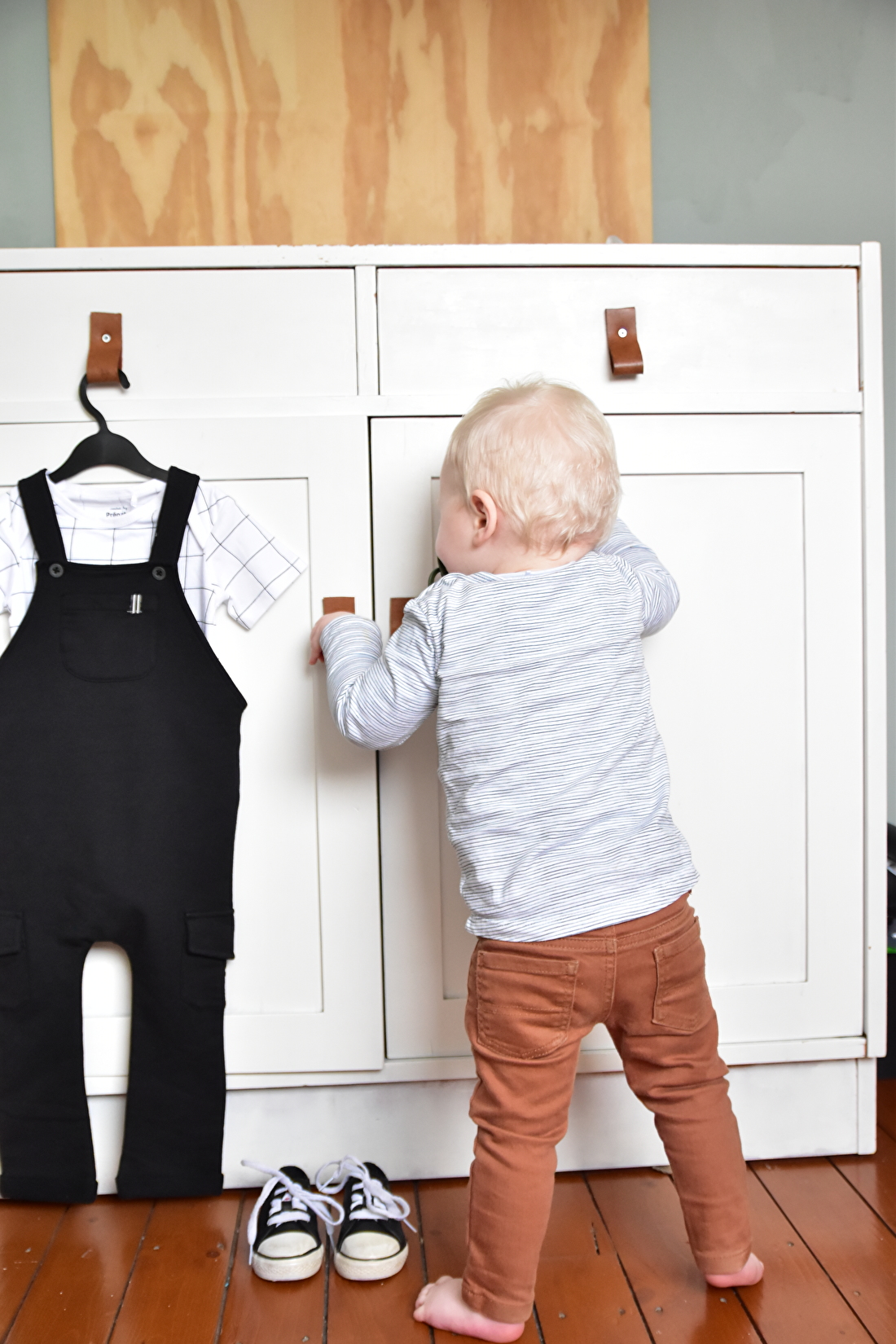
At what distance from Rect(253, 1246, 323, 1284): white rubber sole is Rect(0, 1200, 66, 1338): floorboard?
256mm

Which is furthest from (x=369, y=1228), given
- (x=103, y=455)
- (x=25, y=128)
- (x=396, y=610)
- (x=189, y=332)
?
(x=25, y=128)

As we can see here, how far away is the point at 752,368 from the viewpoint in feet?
4.34

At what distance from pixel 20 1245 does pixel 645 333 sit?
4.49 ft

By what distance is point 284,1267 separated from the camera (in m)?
1.10

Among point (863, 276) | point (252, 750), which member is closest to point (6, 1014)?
point (252, 750)

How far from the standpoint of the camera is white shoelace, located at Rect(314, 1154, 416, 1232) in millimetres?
1154

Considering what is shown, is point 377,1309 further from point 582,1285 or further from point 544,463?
point 544,463

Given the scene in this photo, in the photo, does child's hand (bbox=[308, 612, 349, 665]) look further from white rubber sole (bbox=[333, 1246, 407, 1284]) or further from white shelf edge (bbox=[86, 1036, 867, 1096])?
white rubber sole (bbox=[333, 1246, 407, 1284])

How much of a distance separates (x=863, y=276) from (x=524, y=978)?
102cm

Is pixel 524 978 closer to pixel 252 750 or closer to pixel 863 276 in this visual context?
pixel 252 750

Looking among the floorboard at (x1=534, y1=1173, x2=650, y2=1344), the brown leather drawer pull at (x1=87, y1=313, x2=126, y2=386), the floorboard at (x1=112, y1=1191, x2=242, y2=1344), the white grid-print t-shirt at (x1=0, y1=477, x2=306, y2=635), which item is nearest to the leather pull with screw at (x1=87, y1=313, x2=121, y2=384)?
the brown leather drawer pull at (x1=87, y1=313, x2=126, y2=386)

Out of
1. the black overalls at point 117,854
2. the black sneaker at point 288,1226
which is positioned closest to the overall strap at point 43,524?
the black overalls at point 117,854

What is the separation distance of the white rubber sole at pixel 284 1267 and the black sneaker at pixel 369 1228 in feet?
0.12

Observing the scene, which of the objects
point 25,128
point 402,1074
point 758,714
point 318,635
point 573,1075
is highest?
point 25,128
